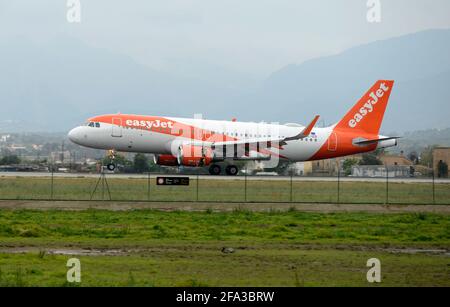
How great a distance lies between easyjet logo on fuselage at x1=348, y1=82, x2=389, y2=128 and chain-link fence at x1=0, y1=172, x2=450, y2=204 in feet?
24.2

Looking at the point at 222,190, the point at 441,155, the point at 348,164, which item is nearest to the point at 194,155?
the point at 222,190

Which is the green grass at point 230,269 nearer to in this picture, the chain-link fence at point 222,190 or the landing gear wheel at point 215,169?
the chain-link fence at point 222,190

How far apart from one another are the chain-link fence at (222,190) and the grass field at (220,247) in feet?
21.6

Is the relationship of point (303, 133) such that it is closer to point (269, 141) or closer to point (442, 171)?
point (269, 141)

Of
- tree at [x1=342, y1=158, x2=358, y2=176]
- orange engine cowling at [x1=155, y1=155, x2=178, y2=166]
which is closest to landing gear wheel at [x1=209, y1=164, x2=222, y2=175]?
Answer: orange engine cowling at [x1=155, y1=155, x2=178, y2=166]

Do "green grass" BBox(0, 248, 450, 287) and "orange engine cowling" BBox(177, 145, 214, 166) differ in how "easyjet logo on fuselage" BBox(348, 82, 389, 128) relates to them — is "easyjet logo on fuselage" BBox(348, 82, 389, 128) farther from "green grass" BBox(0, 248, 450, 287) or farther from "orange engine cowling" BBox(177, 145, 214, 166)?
"green grass" BBox(0, 248, 450, 287)

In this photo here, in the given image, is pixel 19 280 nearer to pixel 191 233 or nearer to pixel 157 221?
pixel 191 233

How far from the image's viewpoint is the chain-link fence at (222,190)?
42.4 metres

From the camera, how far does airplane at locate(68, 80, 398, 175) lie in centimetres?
5644

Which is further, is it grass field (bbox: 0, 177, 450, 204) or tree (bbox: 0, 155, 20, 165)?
tree (bbox: 0, 155, 20, 165)

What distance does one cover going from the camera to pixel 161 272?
66.2ft

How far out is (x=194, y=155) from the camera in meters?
55.5

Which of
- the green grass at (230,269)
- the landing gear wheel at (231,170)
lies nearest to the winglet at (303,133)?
the landing gear wheel at (231,170)

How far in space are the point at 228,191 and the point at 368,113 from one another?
2166cm
